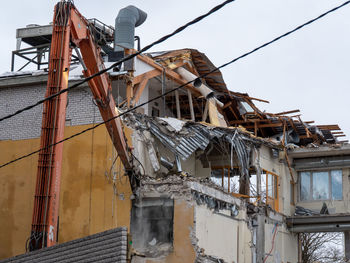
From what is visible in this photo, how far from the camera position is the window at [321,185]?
25766mm

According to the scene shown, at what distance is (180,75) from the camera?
25125 mm

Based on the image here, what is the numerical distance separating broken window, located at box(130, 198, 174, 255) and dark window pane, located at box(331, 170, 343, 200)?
1006 centimetres

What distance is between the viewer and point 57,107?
15.8m

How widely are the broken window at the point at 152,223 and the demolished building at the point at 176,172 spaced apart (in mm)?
30

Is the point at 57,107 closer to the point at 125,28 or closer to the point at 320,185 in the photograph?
the point at 125,28

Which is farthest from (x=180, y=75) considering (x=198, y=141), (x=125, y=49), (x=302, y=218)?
(x=302, y=218)

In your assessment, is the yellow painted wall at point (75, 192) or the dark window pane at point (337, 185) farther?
the dark window pane at point (337, 185)

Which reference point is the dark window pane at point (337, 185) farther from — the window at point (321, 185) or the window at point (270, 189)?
the window at point (270, 189)

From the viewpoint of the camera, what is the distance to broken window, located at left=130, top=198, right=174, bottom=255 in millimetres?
17922

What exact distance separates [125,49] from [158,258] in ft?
26.5

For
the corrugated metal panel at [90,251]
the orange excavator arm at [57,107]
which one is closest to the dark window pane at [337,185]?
the orange excavator arm at [57,107]

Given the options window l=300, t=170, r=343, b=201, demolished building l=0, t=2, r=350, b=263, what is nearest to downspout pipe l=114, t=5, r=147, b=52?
demolished building l=0, t=2, r=350, b=263

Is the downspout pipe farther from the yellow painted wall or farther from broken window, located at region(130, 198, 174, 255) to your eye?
broken window, located at region(130, 198, 174, 255)

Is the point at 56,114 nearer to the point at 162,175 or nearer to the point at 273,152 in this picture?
the point at 162,175
